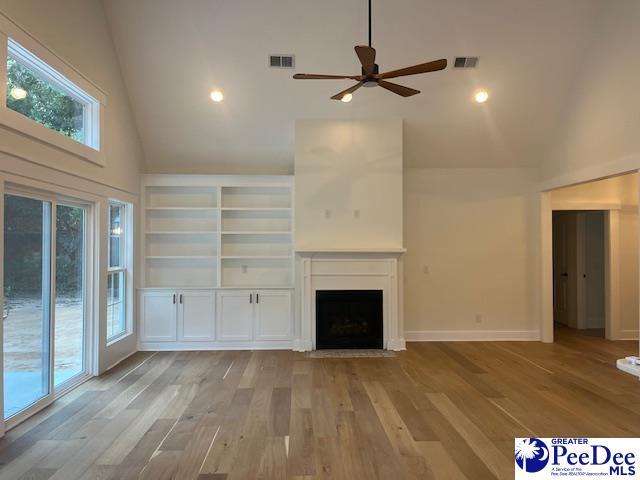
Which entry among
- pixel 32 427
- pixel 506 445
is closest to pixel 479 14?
pixel 506 445

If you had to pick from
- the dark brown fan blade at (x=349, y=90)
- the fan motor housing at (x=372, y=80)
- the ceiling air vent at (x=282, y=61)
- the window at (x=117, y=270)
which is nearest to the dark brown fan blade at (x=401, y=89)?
the fan motor housing at (x=372, y=80)

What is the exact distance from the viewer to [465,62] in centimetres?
467

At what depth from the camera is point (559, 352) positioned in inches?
204

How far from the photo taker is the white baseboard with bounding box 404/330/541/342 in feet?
19.2

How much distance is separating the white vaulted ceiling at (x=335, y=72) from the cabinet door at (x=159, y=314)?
1957 millimetres

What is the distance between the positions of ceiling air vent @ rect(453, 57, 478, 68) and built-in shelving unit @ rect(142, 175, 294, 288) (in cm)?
269

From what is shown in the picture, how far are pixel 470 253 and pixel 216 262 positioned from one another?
3.97 meters

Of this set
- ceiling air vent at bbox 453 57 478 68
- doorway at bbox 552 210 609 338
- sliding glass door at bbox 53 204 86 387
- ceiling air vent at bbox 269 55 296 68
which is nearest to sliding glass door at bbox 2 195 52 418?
sliding glass door at bbox 53 204 86 387

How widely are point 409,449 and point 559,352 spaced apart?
3.64 metres

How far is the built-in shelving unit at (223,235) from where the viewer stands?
5.72m

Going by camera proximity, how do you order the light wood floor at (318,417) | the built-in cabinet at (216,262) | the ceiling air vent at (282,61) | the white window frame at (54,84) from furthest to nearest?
the built-in cabinet at (216,262) < the ceiling air vent at (282,61) < the white window frame at (54,84) < the light wood floor at (318,417)

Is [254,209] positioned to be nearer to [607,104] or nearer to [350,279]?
[350,279]

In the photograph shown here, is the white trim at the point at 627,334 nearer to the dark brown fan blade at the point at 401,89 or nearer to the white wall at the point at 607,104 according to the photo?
the white wall at the point at 607,104

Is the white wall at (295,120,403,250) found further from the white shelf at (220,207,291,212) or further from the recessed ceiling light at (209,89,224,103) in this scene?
the recessed ceiling light at (209,89,224,103)
